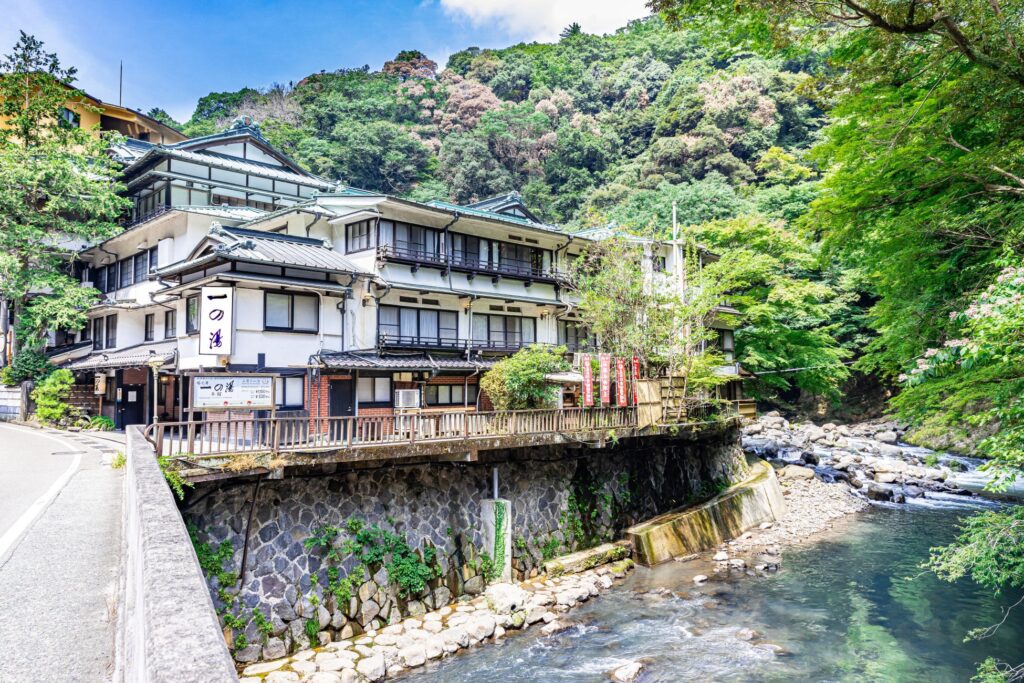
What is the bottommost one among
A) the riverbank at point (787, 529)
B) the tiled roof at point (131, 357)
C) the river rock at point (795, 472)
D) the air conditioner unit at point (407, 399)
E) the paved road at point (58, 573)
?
the riverbank at point (787, 529)

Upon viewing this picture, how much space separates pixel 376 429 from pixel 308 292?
32.6 ft

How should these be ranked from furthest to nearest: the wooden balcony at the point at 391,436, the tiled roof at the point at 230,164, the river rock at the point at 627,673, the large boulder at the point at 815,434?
the large boulder at the point at 815,434 → the tiled roof at the point at 230,164 → the wooden balcony at the point at 391,436 → the river rock at the point at 627,673

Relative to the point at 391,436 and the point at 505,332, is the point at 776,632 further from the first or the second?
the point at 505,332

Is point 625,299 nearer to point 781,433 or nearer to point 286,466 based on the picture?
point 286,466

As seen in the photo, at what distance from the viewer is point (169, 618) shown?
271cm

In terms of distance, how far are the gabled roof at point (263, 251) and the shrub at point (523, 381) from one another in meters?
7.69

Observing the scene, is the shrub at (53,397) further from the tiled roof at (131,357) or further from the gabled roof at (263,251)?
the gabled roof at (263,251)

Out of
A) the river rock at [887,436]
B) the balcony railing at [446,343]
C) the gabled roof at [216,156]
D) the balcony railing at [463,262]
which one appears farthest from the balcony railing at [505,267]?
the river rock at [887,436]

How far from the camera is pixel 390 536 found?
1543 centimetres

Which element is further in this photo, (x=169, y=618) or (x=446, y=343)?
(x=446, y=343)

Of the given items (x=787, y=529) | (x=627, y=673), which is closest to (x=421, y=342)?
(x=627, y=673)

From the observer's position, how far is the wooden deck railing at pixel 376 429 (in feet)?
43.9

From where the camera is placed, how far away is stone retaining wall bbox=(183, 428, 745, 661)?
1320cm

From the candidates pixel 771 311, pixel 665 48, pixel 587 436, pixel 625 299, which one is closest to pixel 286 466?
pixel 587 436
